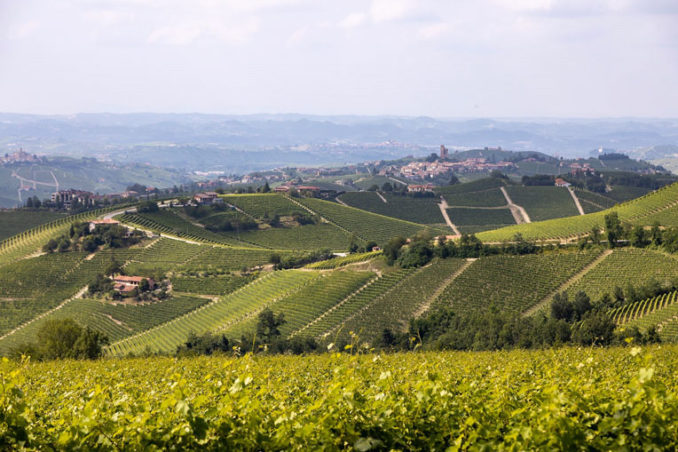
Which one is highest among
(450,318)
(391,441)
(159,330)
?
(391,441)

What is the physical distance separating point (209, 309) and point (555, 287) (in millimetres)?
39101

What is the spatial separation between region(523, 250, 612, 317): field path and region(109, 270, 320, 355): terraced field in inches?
1058

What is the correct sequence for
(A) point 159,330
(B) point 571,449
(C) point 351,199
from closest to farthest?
(B) point 571,449 → (A) point 159,330 → (C) point 351,199

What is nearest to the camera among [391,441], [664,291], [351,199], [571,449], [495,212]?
[571,449]

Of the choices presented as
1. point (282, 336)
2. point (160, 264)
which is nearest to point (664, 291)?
point (282, 336)

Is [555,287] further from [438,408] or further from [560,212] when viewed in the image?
[560,212]

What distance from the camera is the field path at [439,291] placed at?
60.0 meters

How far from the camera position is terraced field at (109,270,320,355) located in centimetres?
6550

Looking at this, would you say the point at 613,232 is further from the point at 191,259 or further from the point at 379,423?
the point at 379,423

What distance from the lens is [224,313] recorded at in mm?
70625

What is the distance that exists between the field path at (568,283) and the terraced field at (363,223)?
5721cm

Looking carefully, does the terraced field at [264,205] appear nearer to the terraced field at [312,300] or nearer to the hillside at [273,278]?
the hillside at [273,278]

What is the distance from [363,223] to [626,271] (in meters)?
71.5

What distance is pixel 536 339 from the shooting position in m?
38.8
